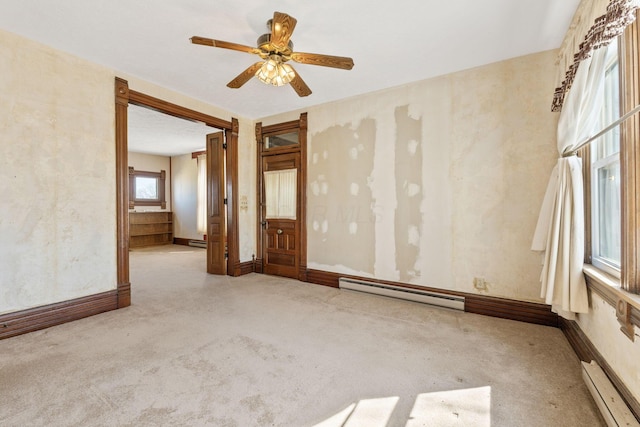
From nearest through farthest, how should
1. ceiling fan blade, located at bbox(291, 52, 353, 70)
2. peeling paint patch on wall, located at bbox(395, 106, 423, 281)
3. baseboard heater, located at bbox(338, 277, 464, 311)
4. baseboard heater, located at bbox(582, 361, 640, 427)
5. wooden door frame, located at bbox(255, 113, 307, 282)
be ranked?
1. baseboard heater, located at bbox(582, 361, 640, 427)
2. ceiling fan blade, located at bbox(291, 52, 353, 70)
3. baseboard heater, located at bbox(338, 277, 464, 311)
4. peeling paint patch on wall, located at bbox(395, 106, 423, 281)
5. wooden door frame, located at bbox(255, 113, 307, 282)


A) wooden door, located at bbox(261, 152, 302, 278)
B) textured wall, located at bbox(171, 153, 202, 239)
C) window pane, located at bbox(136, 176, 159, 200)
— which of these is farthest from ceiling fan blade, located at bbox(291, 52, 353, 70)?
window pane, located at bbox(136, 176, 159, 200)

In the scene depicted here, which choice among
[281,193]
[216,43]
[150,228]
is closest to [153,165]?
[150,228]

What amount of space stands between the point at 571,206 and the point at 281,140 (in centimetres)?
399

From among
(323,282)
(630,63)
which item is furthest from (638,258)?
(323,282)

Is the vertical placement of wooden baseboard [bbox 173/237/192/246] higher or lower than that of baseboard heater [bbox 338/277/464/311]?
higher

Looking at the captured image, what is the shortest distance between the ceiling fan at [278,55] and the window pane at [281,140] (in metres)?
1.87

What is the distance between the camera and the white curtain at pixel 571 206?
199cm

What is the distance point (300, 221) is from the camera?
14.8 ft

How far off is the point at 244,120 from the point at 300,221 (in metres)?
2.10

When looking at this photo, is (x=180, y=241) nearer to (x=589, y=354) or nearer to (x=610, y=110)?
(x=589, y=354)

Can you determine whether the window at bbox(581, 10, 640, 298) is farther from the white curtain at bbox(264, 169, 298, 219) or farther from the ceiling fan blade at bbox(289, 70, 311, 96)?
the white curtain at bbox(264, 169, 298, 219)

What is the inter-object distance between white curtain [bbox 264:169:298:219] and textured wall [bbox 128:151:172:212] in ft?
18.6

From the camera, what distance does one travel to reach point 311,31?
251cm

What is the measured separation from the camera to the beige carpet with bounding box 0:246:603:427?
1591 mm
